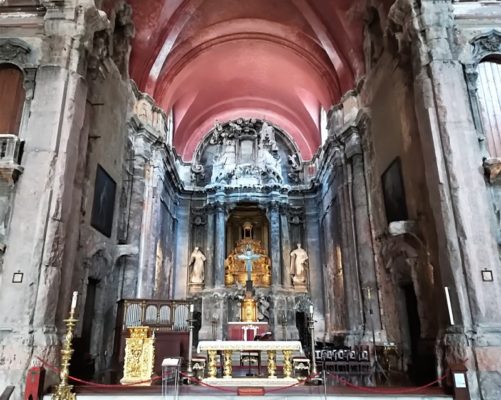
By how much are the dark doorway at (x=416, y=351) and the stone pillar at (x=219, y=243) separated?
10.8 m

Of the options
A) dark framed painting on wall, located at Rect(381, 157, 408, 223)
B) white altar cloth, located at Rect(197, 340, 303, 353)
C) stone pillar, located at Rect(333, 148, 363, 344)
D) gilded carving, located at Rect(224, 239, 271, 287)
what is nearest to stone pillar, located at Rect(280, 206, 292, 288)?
gilded carving, located at Rect(224, 239, 271, 287)

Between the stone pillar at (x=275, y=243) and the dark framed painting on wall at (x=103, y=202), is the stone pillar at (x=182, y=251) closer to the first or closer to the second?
the stone pillar at (x=275, y=243)

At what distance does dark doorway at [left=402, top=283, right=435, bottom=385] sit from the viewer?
8.61 meters

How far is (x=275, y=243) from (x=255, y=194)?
2.81 meters

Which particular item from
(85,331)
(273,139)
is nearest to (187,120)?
(273,139)

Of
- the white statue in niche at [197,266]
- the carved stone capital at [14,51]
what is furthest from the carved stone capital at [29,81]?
the white statue in niche at [197,266]

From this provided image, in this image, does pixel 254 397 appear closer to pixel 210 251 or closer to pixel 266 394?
pixel 266 394

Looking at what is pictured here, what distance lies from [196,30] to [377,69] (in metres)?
8.48

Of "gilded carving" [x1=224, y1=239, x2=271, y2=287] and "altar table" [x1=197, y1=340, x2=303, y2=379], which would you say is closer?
"altar table" [x1=197, y1=340, x2=303, y2=379]

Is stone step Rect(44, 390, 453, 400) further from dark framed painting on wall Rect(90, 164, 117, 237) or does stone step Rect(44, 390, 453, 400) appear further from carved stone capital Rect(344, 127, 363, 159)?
carved stone capital Rect(344, 127, 363, 159)

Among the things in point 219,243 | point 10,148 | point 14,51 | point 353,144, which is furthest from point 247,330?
point 219,243

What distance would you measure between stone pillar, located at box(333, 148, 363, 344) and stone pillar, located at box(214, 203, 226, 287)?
7.03 meters

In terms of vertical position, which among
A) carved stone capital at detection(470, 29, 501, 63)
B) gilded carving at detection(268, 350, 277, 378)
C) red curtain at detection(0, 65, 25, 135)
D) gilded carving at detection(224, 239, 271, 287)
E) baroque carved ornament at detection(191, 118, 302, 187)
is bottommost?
gilded carving at detection(268, 350, 277, 378)

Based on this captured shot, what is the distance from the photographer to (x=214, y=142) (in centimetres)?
2378
